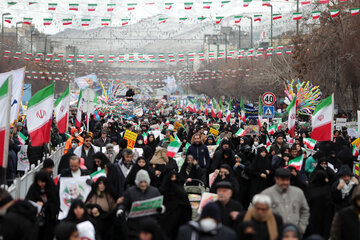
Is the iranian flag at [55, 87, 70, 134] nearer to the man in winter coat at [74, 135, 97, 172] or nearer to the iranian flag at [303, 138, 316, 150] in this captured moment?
the man in winter coat at [74, 135, 97, 172]

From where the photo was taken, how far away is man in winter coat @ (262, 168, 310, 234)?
7695 mm

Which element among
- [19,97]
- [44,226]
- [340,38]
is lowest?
[44,226]

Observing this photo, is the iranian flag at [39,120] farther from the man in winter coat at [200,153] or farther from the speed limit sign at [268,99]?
the speed limit sign at [268,99]

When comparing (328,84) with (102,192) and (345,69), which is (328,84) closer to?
(345,69)

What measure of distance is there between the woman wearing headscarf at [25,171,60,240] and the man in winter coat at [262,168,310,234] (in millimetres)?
2656

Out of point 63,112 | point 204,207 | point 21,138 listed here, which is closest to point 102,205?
point 204,207

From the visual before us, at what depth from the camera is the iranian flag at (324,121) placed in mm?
14734

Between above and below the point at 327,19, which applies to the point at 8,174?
below

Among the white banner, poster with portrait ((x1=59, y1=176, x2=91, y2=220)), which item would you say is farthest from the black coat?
the white banner

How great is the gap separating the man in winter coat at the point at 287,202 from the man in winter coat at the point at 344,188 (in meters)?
2.04

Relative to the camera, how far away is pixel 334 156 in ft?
41.1

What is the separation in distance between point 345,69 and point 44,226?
2667 cm

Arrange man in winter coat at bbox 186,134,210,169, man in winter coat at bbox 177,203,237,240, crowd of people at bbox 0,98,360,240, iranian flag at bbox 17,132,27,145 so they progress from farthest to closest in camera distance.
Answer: iranian flag at bbox 17,132,27,145 < man in winter coat at bbox 186,134,210,169 < crowd of people at bbox 0,98,360,240 < man in winter coat at bbox 177,203,237,240

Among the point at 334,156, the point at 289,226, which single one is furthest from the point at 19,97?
the point at 289,226
